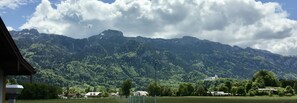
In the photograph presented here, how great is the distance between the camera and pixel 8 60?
383 inches

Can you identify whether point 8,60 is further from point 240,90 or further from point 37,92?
point 240,90

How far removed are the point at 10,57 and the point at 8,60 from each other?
10 centimetres

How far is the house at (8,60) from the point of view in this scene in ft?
29.6

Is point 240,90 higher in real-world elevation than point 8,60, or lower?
higher

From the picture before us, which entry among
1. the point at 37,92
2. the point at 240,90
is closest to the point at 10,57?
the point at 37,92

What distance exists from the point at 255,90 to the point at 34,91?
305 ft

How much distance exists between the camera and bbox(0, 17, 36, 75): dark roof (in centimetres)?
898

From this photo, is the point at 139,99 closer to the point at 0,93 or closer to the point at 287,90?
the point at 0,93

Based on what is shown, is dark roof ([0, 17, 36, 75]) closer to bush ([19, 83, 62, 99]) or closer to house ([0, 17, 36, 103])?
house ([0, 17, 36, 103])

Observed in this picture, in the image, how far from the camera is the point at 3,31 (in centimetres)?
878

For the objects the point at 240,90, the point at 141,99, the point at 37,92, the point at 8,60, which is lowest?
the point at 141,99

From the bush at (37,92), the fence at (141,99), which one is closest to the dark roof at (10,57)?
the fence at (141,99)

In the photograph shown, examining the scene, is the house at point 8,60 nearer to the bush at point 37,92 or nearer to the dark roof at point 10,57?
the dark roof at point 10,57

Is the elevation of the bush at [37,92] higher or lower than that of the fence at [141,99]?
higher
